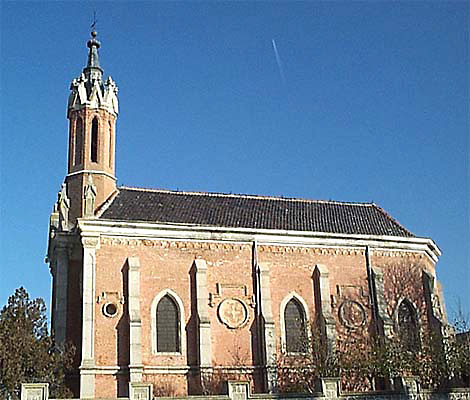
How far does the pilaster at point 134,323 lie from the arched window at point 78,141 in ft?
25.3

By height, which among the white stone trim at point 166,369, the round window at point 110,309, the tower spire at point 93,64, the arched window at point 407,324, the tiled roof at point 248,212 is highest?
the tower spire at point 93,64

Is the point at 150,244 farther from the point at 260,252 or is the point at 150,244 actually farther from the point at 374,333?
the point at 374,333

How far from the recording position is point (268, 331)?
3269cm

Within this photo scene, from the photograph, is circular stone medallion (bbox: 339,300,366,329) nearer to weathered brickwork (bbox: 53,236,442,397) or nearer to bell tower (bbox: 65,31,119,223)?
weathered brickwork (bbox: 53,236,442,397)

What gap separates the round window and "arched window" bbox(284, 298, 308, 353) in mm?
8888

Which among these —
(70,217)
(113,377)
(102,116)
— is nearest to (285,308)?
(113,377)

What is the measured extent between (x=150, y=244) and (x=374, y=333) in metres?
12.9

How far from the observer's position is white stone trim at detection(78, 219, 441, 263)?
32438 mm

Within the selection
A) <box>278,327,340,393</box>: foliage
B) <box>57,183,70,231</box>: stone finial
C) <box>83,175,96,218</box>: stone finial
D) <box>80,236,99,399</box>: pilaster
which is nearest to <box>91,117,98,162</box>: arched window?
<box>57,183,70,231</box>: stone finial

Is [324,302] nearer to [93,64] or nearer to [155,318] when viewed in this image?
[155,318]

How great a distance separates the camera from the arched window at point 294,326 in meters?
33.6

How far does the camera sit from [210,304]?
32.9 meters

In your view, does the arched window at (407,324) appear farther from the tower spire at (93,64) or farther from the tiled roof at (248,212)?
the tower spire at (93,64)

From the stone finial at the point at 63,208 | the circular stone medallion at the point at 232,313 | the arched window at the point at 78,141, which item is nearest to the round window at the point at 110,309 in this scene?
the circular stone medallion at the point at 232,313
